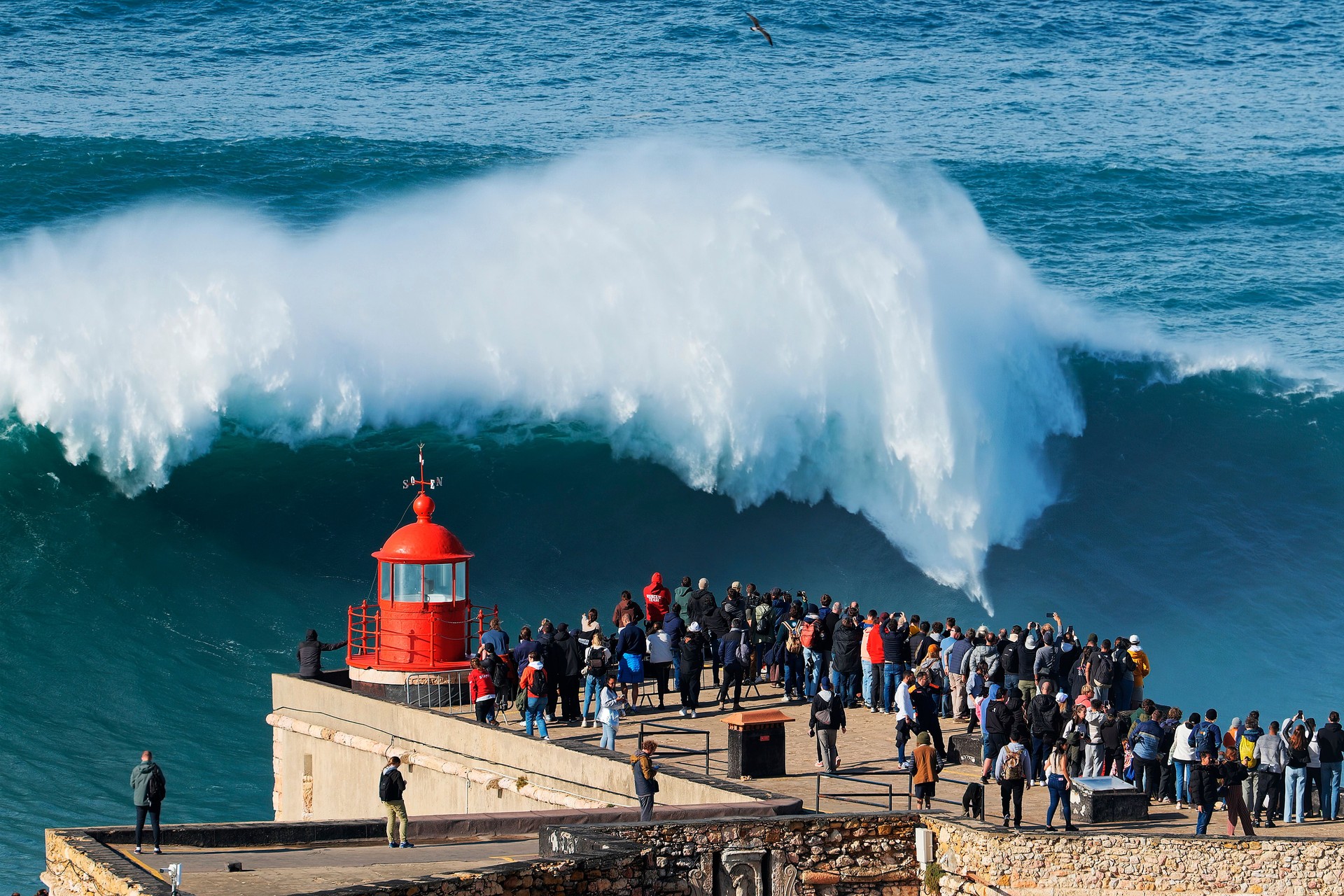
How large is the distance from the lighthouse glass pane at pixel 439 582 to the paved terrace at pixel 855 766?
4.66 ft

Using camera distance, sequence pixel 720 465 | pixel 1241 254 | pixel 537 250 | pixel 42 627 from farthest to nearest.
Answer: pixel 1241 254 < pixel 537 250 < pixel 720 465 < pixel 42 627

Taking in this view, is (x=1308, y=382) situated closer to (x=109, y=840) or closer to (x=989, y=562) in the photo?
(x=989, y=562)

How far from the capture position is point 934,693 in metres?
15.6

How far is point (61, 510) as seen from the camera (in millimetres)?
24375

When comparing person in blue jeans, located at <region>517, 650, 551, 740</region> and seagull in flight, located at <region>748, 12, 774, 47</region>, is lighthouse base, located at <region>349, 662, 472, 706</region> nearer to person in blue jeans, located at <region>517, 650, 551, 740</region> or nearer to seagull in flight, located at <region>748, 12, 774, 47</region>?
person in blue jeans, located at <region>517, 650, 551, 740</region>

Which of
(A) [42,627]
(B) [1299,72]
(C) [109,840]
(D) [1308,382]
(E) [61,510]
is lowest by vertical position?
(C) [109,840]

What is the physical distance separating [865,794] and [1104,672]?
3004 mm

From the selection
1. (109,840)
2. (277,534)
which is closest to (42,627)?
(277,534)

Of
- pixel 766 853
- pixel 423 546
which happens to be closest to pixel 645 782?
pixel 766 853

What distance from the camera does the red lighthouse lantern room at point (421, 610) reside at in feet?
58.3

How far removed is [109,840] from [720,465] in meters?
14.6

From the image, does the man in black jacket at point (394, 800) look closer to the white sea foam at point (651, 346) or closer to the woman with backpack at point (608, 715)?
the woman with backpack at point (608, 715)

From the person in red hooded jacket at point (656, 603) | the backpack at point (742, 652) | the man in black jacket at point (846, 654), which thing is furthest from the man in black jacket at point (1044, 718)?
the person in red hooded jacket at point (656, 603)

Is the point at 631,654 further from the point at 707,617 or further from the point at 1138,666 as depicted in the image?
the point at 1138,666
